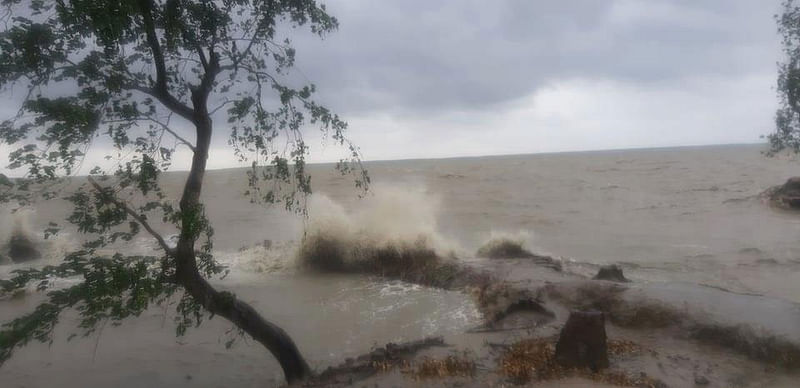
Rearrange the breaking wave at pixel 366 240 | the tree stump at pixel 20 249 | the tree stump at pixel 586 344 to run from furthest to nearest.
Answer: the tree stump at pixel 20 249, the breaking wave at pixel 366 240, the tree stump at pixel 586 344

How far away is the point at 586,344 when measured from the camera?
610 centimetres

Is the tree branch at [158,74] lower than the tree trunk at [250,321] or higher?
higher

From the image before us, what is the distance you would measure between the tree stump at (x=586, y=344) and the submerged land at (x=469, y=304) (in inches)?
5.2

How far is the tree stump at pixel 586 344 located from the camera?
6078 mm

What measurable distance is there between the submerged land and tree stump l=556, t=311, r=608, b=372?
13 cm

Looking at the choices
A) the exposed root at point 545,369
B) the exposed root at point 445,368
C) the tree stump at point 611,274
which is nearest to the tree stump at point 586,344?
the exposed root at point 545,369

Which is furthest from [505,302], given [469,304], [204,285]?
[204,285]

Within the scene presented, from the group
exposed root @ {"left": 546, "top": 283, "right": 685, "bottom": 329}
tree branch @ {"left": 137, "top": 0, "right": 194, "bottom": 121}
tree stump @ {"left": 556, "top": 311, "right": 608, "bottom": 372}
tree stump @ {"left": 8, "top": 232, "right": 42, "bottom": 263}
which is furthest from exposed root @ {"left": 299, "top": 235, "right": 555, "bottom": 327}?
tree stump @ {"left": 8, "top": 232, "right": 42, "bottom": 263}

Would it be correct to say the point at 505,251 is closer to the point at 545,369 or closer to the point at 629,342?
the point at 629,342

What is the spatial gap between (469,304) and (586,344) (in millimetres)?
4234

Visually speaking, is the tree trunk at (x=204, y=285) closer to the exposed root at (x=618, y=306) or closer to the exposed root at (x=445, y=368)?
the exposed root at (x=445, y=368)

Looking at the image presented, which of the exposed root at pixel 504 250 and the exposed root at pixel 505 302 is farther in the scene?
A: the exposed root at pixel 504 250

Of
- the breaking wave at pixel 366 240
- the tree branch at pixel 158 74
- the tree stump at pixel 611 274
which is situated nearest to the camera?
the tree branch at pixel 158 74

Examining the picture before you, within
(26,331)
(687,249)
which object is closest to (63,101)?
(26,331)
